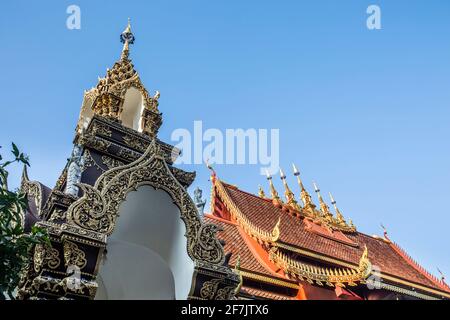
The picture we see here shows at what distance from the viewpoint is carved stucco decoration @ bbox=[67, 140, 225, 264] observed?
18.5 ft

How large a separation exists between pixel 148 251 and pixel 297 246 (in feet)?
29.5

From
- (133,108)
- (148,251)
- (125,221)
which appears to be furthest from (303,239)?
(125,221)

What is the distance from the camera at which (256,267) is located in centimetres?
1325

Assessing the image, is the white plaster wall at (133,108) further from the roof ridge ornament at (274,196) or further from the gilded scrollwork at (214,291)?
the roof ridge ornament at (274,196)

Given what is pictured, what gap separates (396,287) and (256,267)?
5.79 m

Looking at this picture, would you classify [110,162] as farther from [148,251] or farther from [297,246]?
[297,246]

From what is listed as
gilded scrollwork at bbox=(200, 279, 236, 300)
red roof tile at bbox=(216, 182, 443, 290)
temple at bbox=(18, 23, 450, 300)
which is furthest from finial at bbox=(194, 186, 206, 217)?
red roof tile at bbox=(216, 182, 443, 290)

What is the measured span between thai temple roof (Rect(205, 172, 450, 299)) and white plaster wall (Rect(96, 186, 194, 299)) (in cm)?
577

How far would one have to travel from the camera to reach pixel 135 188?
6.08 metres

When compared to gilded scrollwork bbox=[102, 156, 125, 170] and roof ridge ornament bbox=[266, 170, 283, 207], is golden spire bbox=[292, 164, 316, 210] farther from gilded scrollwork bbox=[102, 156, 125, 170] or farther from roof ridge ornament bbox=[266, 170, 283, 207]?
gilded scrollwork bbox=[102, 156, 125, 170]

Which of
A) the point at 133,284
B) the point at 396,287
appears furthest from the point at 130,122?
the point at 396,287

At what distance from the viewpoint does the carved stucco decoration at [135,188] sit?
222 inches
